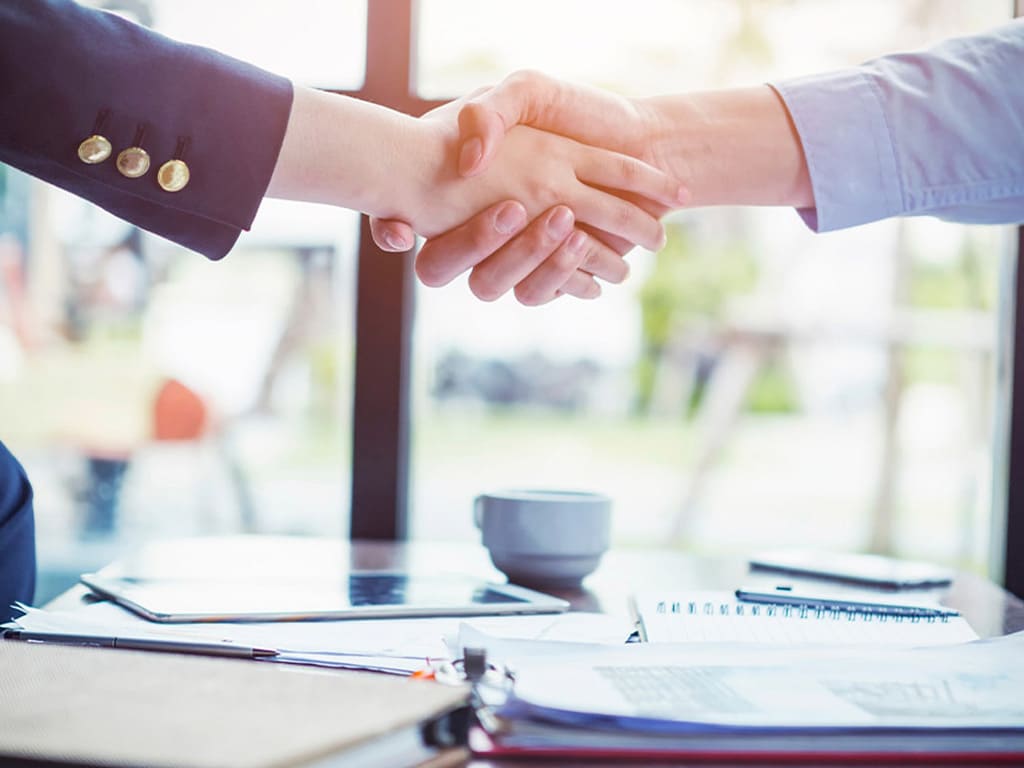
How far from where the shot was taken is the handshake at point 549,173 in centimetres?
112

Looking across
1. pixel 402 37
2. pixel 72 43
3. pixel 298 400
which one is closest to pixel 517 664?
pixel 72 43

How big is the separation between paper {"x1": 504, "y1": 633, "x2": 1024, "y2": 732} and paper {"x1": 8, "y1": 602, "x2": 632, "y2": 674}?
113 millimetres

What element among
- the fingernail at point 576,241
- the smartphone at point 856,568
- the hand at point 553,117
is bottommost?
the smartphone at point 856,568

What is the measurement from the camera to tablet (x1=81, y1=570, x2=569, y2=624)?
30.7 inches

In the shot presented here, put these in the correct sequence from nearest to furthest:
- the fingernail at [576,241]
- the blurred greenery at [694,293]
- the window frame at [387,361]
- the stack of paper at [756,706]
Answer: the stack of paper at [756,706] < the fingernail at [576,241] < the window frame at [387,361] < the blurred greenery at [694,293]

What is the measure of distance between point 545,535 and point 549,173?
17.5 inches

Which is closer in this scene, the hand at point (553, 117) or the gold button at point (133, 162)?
the gold button at point (133, 162)

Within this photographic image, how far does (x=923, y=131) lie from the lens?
3.58 ft

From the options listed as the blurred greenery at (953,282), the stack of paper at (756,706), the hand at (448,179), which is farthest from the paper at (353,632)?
the blurred greenery at (953,282)

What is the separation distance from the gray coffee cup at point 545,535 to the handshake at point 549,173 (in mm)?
336

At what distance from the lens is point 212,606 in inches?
31.6

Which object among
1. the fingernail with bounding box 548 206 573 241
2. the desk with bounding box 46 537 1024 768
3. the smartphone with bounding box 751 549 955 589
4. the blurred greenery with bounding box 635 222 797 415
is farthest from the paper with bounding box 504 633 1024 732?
the blurred greenery with bounding box 635 222 797 415

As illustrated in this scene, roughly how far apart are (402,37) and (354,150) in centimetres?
41

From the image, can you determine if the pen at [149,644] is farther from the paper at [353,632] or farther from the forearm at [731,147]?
the forearm at [731,147]
